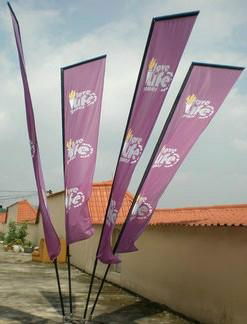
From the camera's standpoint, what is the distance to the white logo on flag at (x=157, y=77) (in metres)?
9.33

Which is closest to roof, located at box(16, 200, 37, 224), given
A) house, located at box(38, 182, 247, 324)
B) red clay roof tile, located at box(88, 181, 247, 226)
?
red clay roof tile, located at box(88, 181, 247, 226)

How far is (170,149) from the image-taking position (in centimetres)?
989

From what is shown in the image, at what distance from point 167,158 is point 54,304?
603cm

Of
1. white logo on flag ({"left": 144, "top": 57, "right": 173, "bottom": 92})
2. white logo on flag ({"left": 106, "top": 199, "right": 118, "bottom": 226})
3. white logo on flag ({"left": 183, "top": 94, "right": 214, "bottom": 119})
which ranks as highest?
white logo on flag ({"left": 144, "top": 57, "right": 173, "bottom": 92})

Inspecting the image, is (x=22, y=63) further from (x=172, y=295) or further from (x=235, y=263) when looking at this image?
(x=172, y=295)

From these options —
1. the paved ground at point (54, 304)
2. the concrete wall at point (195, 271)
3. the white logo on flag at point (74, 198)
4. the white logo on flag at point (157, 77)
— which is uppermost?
the white logo on flag at point (157, 77)

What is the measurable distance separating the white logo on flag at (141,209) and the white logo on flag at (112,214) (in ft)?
1.13

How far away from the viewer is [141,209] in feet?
31.7

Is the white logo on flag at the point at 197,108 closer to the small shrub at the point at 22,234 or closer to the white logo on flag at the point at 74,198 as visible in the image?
the white logo on flag at the point at 74,198

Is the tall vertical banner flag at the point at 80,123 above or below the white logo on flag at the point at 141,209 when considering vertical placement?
above

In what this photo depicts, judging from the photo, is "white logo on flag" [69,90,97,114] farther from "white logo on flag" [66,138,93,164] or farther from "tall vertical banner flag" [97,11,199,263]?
"tall vertical banner flag" [97,11,199,263]

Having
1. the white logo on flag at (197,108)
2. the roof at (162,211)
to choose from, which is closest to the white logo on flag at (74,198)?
the white logo on flag at (197,108)

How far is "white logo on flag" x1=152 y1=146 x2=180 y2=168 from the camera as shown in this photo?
9781 mm

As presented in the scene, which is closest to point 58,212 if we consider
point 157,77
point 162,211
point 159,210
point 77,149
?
point 159,210
